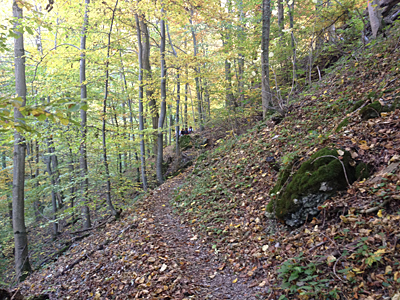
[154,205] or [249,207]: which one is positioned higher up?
[249,207]

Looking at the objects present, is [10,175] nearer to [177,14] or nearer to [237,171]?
[177,14]

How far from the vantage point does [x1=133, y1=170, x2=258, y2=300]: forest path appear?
3.57m

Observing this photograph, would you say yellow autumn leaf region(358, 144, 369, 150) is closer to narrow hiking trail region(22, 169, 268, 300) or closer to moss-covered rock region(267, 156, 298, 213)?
moss-covered rock region(267, 156, 298, 213)

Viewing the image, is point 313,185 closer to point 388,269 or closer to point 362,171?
point 362,171

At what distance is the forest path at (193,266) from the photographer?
357 centimetres

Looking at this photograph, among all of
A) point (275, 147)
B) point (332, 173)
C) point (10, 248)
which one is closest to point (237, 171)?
point (275, 147)

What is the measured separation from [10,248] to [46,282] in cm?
1213

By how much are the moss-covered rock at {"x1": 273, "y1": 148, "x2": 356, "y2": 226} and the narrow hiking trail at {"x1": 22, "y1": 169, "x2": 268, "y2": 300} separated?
1.40 meters

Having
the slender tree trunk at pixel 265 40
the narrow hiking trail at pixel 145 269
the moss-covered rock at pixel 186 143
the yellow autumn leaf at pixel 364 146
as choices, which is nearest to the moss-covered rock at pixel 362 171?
the yellow autumn leaf at pixel 364 146

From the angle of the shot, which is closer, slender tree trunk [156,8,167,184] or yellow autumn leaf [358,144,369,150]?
yellow autumn leaf [358,144,369,150]

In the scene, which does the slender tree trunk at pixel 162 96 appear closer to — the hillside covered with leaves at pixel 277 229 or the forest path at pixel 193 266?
the hillside covered with leaves at pixel 277 229

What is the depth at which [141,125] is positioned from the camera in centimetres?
1103

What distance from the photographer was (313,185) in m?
3.90

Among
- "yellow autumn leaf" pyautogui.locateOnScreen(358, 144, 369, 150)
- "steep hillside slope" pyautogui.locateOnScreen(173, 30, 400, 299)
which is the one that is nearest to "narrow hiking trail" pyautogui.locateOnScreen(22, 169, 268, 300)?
"steep hillside slope" pyautogui.locateOnScreen(173, 30, 400, 299)
